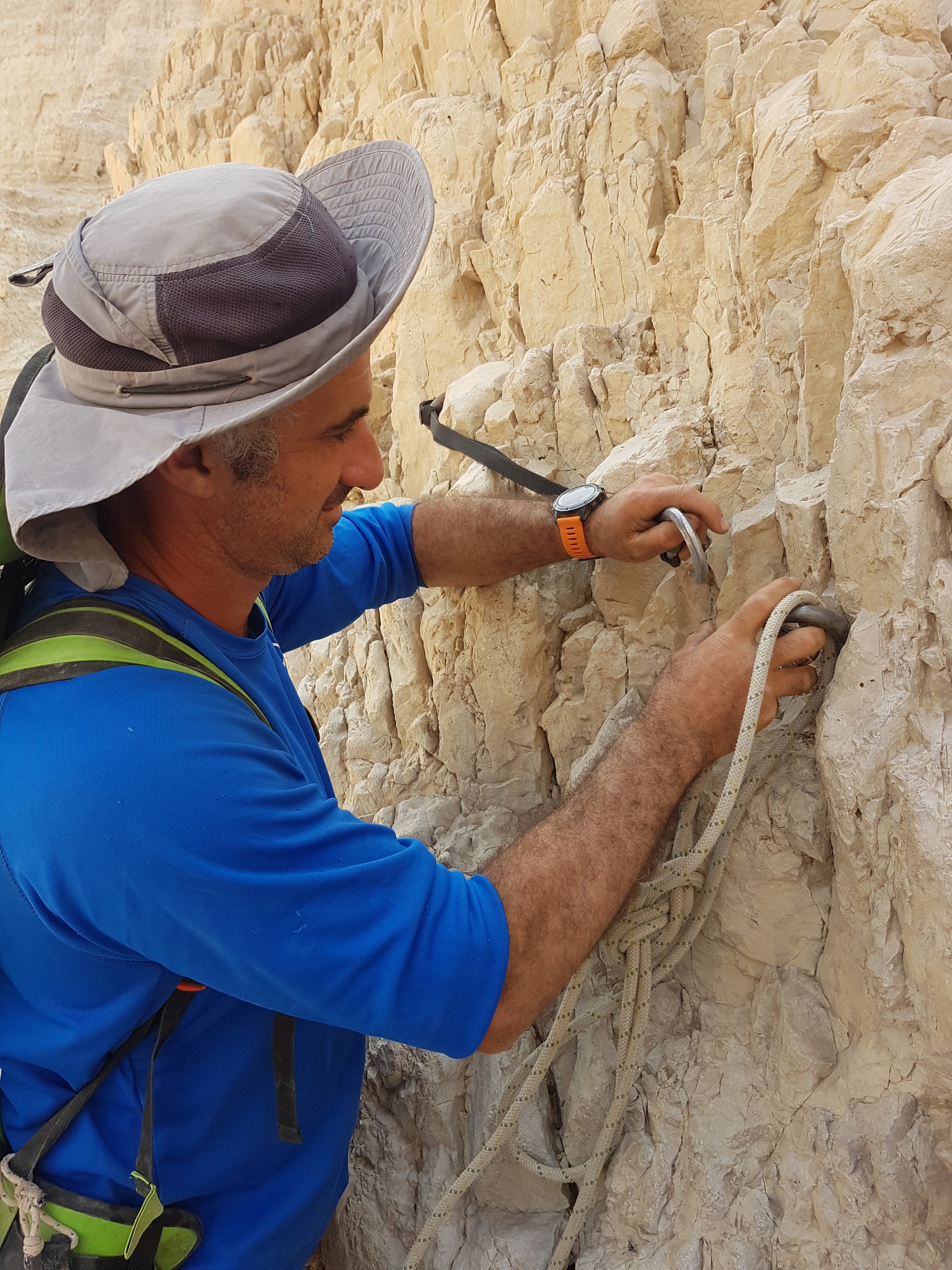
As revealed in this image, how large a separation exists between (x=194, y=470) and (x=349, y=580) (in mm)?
956

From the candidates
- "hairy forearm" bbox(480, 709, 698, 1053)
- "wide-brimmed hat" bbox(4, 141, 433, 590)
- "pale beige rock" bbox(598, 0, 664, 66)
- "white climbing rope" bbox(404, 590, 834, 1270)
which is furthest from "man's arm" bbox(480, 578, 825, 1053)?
"pale beige rock" bbox(598, 0, 664, 66)

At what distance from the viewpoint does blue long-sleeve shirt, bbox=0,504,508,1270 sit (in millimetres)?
1329

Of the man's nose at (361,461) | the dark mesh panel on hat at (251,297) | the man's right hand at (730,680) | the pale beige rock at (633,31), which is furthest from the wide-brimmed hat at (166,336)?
the pale beige rock at (633,31)

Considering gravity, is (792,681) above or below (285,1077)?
above

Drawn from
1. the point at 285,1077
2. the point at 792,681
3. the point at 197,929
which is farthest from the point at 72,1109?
the point at 792,681

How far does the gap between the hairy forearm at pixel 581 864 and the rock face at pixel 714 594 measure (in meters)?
0.33

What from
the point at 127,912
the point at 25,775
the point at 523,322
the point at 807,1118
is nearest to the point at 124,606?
the point at 25,775

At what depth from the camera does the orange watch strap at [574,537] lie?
2.21 m

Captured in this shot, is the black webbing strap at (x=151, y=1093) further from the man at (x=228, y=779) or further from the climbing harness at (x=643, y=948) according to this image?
the climbing harness at (x=643, y=948)

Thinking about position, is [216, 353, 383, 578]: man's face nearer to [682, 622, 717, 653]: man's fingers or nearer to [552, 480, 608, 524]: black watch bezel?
[552, 480, 608, 524]: black watch bezel

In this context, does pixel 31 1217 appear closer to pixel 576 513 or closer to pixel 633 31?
pixel 576 513

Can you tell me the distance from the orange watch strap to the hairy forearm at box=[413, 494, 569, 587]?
0.07 meters

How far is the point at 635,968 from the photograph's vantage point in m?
1.88

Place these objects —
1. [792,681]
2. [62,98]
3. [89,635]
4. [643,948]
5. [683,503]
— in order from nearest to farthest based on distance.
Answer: [89,635], [792,681], [643,948], [683,503], [62,98]
